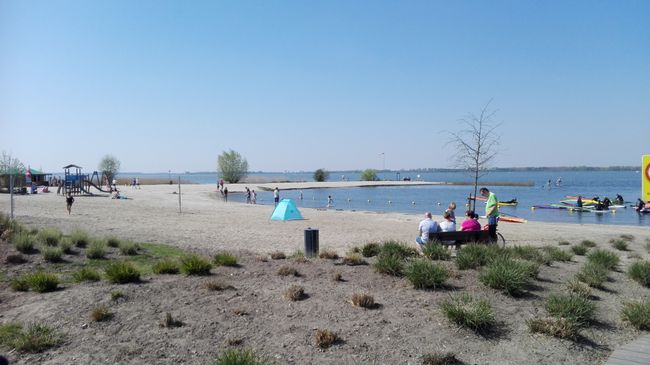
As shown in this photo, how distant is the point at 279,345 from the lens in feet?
16.8

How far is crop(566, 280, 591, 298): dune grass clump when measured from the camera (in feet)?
21.8

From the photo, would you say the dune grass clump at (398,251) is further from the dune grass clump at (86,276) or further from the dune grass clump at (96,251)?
the dune grass clump at (96,251)

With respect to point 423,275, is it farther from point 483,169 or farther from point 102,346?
point 483,169

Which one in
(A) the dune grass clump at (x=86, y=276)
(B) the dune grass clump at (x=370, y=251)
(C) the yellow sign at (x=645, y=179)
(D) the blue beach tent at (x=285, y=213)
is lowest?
(D) the blue beach tent at (x=285, y=213)

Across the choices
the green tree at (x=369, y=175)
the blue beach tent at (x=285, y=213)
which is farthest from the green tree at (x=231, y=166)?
the blue beach tent at (x=285, y=213)

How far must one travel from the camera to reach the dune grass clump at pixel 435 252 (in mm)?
8805

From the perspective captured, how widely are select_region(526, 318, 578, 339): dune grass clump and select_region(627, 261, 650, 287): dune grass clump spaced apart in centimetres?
307

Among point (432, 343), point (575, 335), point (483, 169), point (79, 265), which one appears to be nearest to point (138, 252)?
point (79, 265)

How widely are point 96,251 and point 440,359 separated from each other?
791 centimetres

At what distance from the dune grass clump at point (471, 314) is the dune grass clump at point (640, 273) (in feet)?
11.7

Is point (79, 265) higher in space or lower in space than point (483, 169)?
lower

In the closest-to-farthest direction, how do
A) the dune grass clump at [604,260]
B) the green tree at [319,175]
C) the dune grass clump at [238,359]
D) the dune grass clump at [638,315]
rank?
the dune grass clump at [238,359] → the dune grass clump at [638,315] → the dune grass clump at [604,260] → the green tree at [319,175]

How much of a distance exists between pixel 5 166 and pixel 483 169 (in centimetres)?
6748

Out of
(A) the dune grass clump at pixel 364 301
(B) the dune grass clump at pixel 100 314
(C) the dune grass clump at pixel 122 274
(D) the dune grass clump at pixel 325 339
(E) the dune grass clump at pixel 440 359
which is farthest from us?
(C) the dune grass clump at pixel 122 274
